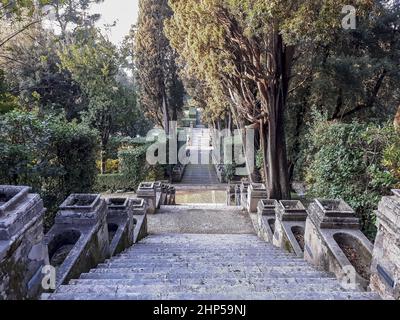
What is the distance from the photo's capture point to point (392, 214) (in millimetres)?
3408

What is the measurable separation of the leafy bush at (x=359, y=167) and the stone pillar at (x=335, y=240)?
1.04 meters

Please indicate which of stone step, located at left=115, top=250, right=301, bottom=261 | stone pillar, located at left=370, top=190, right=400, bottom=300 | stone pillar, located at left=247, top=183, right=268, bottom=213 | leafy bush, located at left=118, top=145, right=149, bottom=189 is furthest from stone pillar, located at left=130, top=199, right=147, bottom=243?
leafy bush, located at left=118, top=145, right=149, bottom=189

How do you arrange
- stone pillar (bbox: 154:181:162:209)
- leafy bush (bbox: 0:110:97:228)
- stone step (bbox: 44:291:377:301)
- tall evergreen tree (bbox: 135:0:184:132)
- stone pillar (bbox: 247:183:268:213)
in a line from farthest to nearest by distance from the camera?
1. tall evergreen tree (bbox: 135:0:184:132)
2. stone pillar (bbox: 154:181:162:209)
3. stone pillar (bbox: 247:183:268:213)
4. leafy bush (bbox: 0:110:97:228)
5. stone step (bbox: 44:291:377:301)

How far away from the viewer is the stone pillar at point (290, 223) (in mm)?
7004

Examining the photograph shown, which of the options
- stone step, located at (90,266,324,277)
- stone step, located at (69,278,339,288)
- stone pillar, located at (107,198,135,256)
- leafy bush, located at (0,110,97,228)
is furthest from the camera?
stone pillar, located at (107,198,135,256)

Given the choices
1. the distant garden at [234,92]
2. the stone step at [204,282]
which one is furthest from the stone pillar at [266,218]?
the stone step at [204,282]

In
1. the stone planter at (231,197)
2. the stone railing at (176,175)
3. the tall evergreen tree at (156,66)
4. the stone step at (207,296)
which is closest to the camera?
the stone step at (207,296)

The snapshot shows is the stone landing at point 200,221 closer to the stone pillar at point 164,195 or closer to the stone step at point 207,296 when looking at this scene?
the stone pillar at point 164,195

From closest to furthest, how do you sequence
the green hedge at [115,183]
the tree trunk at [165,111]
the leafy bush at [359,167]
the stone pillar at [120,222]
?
the leafy bush at [359,167] < the stone pillar at [120,222] < the green hedge at [115,183] < the tree trunk at [165,111]

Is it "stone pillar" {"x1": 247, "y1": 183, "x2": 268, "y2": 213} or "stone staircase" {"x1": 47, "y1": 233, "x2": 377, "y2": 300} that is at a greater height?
"stone pillar" {"x1": 247, "y1": 183, "x2": 268, "y2": 213}

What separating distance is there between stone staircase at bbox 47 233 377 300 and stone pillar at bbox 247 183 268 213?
178 inches

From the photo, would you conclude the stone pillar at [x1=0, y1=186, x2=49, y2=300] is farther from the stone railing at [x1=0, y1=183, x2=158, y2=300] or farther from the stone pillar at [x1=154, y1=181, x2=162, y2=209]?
the stone pillar at [x1=154, y1=181, x2=162, y2=209]

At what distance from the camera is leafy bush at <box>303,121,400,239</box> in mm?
6336

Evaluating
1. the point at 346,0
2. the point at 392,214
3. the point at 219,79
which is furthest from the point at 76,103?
the point at 392,214
